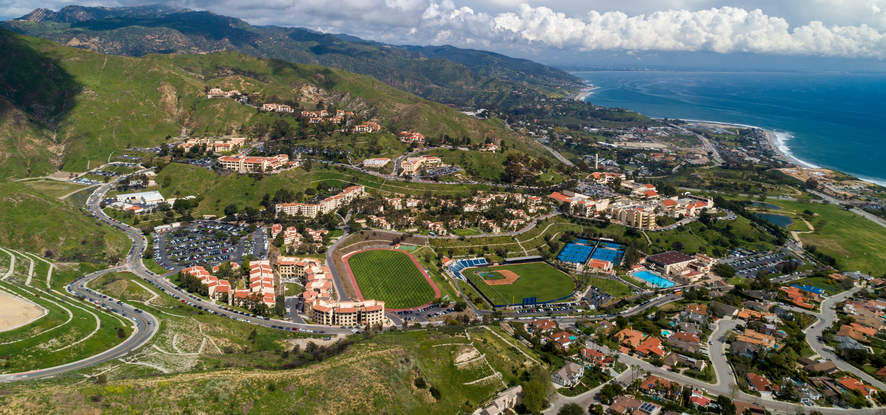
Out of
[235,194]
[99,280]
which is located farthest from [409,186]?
[99,280]

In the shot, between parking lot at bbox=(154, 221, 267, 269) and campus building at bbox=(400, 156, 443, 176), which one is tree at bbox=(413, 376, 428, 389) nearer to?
parking lot at bbox=(154, 221, 267, 269)

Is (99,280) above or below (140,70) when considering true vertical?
below

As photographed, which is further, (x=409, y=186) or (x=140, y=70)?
(x=140, y=70)

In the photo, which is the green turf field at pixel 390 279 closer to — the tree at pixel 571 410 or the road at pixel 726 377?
the tree at pixel 571 410

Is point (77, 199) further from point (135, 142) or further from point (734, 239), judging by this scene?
point (734, 239)

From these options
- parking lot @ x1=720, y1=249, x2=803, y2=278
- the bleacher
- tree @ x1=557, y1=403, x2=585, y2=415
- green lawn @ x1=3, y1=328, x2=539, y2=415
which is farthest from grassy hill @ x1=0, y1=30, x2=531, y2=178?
tree @ x1=557, y1=403, x2=585, y2=415

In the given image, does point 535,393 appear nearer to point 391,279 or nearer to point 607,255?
point 391,279

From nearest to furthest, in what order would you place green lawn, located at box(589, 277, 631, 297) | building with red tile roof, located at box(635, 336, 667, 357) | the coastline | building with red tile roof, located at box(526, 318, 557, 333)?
building with red tile roof, located at box(635, 336, 667, 357)
building with red tile roof, located at box(526, 318, 557, 333)
green lawn, located at box(589, 277, 631, 297)
the coastline

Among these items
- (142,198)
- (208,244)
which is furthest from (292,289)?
(142,198)
